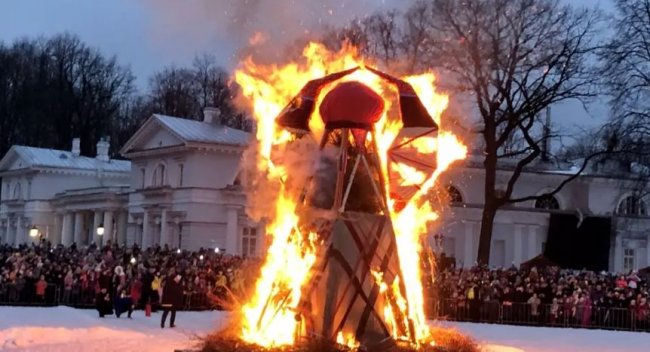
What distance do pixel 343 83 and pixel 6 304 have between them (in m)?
16.8

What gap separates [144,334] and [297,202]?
8.69 m

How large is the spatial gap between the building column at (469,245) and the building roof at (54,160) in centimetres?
3308

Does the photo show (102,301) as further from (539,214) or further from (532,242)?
(539,214)

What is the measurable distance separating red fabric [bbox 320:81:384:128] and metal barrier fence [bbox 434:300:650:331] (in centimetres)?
1595

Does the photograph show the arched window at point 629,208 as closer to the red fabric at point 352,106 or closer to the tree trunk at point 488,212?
the tree trunk at point 488,212

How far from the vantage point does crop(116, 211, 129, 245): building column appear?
63.3m

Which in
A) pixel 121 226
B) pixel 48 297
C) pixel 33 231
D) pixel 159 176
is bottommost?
pixel 48 297

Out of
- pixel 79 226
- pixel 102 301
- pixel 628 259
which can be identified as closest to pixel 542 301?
pixel 102 301

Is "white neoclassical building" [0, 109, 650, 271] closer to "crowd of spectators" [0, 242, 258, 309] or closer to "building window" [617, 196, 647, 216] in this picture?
"building window" [617, 196, 647, 216]

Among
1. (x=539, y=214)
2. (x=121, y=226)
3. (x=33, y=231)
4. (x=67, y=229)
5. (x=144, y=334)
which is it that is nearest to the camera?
(x=144, y=334)

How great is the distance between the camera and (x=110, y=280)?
27281 mm

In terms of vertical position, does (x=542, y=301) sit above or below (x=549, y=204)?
below

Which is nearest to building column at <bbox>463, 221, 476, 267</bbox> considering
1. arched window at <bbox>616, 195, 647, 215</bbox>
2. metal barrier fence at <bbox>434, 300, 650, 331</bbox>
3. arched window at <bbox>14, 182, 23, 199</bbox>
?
arched window at <bbox>616, 195, 647, 215</bbox>

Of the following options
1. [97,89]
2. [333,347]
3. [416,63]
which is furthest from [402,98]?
[97,89]
